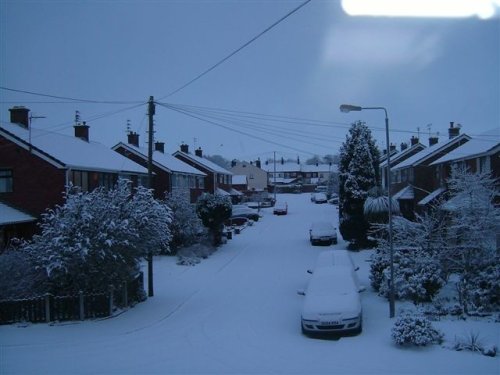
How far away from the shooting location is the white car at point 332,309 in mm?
13273

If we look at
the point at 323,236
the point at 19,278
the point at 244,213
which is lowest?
the point at 323,236

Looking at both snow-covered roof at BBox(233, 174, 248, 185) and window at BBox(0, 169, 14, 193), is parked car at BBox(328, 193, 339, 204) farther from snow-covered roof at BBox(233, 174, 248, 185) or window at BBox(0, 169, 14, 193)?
window at BBox(0, 169, 14, 193)

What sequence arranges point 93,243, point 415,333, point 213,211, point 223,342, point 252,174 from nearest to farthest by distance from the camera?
point 415,333
point 223,342
point 93,243
point 213,211
point 252,174

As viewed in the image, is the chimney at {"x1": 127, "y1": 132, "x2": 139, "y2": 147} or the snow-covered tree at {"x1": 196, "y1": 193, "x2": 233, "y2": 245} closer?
the snow-covered tree at {"x1": 196, "y1": 193, "x2": 233, "y2": 245}

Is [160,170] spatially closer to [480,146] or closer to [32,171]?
[32,171]

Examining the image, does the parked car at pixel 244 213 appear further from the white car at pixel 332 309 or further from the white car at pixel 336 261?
the white car at pixel 332 309

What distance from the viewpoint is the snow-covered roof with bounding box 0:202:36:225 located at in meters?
22.8

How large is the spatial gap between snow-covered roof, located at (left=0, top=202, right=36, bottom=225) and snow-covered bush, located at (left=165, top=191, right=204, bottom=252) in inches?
326

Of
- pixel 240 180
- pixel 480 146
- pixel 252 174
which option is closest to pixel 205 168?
pixel 480 146

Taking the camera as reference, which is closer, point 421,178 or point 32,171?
point 32,171

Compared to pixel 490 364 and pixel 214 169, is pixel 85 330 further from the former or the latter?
pixel 214 169

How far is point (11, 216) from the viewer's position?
2372cm

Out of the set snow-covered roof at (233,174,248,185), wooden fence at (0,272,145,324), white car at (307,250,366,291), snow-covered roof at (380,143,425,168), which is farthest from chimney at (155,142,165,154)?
snow-covered roof at (233,174,248,185)

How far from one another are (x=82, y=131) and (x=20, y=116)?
620cm
